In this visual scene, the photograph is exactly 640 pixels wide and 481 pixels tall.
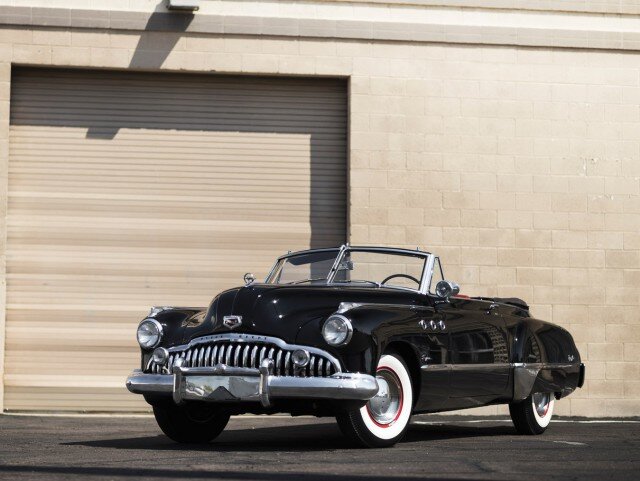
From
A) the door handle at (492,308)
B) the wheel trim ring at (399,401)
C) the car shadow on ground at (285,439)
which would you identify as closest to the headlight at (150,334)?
the car shadow on ground at (285,439)

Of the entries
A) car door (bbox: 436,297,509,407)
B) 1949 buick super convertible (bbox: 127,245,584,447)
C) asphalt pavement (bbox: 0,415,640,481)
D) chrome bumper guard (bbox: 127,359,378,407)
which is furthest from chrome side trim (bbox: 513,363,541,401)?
chrome bumper guard (bbox: 127,359,378,407)

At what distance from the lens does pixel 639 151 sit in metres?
14.0

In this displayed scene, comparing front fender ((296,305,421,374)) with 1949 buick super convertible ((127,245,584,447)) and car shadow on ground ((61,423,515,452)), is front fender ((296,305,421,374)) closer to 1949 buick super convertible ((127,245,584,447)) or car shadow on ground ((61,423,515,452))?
1949 buick super convertible ((127,245,584,447))

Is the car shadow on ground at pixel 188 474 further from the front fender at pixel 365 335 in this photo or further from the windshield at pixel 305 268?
the windshield at pixel 305 268

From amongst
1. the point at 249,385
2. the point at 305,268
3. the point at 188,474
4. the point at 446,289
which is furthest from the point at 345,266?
the point at 188,474

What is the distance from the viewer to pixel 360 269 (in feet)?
29.8

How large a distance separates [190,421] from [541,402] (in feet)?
10.3

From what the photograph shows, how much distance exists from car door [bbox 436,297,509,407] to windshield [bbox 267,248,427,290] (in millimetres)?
432

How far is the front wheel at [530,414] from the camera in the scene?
9648 mm

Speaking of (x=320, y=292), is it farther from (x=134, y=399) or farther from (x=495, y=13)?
(x=495, y=13)

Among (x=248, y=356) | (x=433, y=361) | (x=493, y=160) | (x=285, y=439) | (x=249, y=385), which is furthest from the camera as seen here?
(x=493, y=160)

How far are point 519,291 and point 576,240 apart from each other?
2.98 feet

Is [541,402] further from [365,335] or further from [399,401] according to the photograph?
[365,335]

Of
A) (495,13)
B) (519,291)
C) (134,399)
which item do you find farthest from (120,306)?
(495,13)
